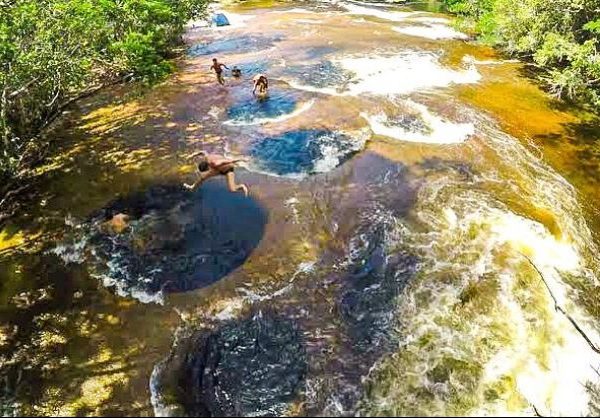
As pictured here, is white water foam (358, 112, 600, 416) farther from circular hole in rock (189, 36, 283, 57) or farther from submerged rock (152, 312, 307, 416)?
circular hole in rock (189, 36, 283, 57)

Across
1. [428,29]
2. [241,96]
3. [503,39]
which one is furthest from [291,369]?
[428,29]

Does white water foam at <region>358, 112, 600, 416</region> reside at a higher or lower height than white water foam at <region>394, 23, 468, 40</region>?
lower

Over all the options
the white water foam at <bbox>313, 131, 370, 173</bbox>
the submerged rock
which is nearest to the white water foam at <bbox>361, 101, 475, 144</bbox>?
the white water foam at <bbox>313, 131, 370, 173</bbox>

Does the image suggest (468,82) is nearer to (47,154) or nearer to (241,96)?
(241,96)

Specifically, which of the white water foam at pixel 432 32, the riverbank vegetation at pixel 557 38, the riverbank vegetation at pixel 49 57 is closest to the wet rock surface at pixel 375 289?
the riverbank vegetation at pixel 49 57

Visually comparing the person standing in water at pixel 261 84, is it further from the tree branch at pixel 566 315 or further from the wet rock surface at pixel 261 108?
the tree branch at pixel 566 315

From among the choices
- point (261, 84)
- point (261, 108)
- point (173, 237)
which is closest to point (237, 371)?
point (173, 237)

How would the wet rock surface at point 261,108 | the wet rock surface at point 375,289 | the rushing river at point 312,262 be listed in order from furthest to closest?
the wet rock surface at point 261,108, the wet rock surface at point 375,289, the rushing river at point 312,262

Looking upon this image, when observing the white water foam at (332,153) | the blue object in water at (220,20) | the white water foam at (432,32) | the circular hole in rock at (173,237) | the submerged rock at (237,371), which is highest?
the blue object in water at (220,20)
